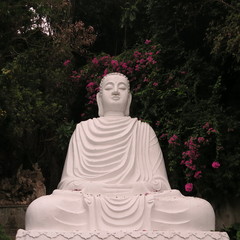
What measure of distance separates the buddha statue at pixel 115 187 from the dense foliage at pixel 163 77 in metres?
1.53

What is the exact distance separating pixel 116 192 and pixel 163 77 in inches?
155

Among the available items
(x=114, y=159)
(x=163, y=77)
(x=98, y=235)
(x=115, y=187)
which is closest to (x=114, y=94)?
(x=114, y=159)

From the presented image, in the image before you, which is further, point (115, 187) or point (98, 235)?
point (115, 187)

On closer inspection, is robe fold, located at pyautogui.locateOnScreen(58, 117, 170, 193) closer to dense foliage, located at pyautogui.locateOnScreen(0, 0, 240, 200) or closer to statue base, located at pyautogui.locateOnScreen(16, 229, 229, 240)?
statue base, located at pyautogui.locateOnScreen(16, 229, 229, 240)

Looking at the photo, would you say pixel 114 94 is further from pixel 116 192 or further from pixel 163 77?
pixel 163 77

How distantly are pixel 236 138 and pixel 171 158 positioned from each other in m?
1.18

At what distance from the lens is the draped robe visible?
6.27 meters

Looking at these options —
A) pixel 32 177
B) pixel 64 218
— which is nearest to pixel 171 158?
pixel 64 218

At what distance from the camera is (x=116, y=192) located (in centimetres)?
665

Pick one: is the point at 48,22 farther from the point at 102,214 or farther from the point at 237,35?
the point at 102,214

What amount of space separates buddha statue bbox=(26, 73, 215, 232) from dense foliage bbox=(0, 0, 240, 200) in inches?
60.3

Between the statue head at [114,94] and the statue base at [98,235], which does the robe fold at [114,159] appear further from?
the statue base at [98,235]

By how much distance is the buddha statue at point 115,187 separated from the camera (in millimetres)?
6270

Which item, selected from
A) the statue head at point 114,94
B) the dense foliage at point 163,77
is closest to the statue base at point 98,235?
the statue head at point 114,94
